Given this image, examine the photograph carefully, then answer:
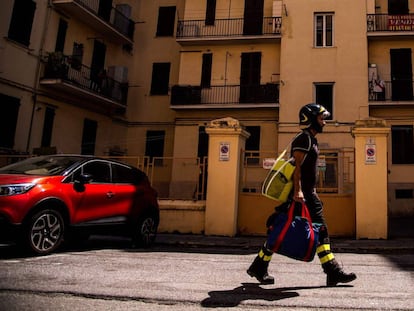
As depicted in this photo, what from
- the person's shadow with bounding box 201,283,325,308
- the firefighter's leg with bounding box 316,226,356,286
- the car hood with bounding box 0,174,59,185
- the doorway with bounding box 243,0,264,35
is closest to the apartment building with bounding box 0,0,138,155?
the doorway with bounding box 243,0,264,35

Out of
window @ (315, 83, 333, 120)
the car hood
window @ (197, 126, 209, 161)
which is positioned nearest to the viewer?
the car hood

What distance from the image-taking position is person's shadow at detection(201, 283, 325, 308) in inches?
155

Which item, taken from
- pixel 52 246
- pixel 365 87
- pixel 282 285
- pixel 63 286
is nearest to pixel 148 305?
pixel 63 286

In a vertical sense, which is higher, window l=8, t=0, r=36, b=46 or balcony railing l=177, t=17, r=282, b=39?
balcony railing l=177, t=17, r=282, b=39

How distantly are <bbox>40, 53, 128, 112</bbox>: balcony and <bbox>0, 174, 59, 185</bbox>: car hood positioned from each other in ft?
43.0

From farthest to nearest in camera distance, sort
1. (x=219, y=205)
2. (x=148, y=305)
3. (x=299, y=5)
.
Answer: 1. (x=299, y=5)
2. (x=219, y=205)
3. (x=148, y=305)

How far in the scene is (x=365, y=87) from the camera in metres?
20.5

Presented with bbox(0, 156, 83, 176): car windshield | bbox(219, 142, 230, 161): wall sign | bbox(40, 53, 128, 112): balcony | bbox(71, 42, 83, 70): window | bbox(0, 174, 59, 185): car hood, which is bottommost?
bbox(0, 174, 59, 185): car hood

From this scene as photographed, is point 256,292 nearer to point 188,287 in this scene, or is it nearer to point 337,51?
point 188,287

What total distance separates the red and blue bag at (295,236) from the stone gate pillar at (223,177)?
603cm

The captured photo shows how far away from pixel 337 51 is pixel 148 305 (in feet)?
65.1

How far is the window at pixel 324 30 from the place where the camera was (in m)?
21.6

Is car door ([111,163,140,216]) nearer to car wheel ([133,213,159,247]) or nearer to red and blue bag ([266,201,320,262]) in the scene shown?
car wheel ([133,213,159,247])

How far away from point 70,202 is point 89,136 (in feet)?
52.3
